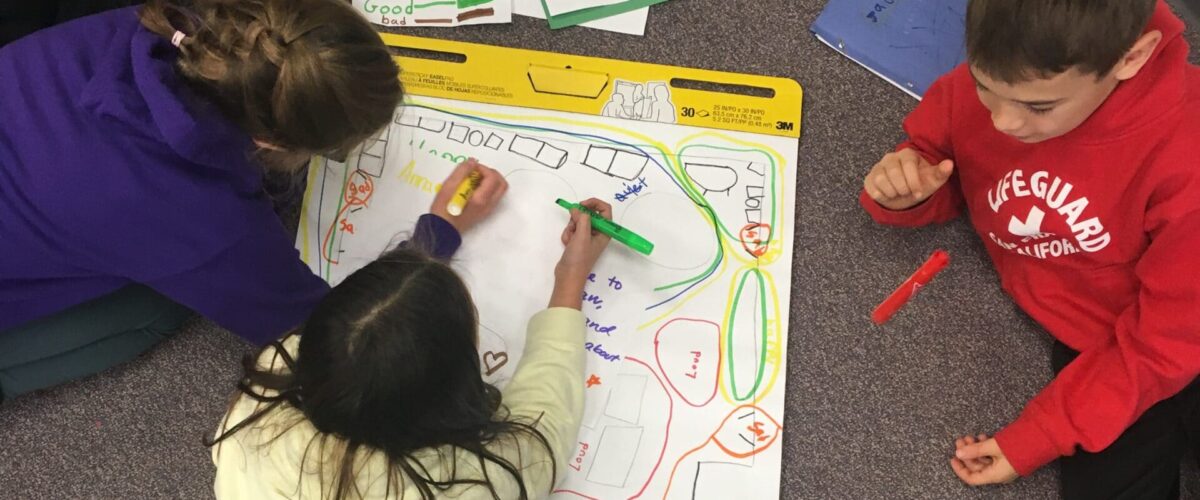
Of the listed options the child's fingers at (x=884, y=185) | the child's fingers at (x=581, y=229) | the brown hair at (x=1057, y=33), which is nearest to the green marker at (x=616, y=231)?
the child's fingers at (x=581, y=229)

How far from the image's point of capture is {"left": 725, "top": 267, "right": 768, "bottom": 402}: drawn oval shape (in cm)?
77

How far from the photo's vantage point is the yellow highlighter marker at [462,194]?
792 mm

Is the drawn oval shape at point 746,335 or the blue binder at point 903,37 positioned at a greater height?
the blue binder at point 903,37

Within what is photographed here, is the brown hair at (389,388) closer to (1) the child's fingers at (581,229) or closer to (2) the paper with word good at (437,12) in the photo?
(1) the child's fingers at (581,229)

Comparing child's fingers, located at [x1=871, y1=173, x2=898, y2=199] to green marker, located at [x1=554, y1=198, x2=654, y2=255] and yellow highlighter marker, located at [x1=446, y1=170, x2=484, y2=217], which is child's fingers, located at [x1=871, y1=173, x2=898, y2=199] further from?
yellow highlighter marker, located at [x1=446, y1=170, x2=484, y2=217]

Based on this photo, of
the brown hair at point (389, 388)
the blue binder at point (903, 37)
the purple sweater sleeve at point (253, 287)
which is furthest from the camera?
the blue binder at point (903, 37)

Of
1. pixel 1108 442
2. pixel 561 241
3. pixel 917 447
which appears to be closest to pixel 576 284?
pixel 561 241

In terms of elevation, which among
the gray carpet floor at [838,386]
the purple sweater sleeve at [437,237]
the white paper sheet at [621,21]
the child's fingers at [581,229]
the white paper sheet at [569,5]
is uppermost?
the white paper sheet at [569,5]

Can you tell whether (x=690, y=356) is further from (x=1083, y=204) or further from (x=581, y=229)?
(x=1083, y=204)

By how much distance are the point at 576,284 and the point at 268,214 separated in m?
0.27

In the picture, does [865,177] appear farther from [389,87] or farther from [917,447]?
[389,87]

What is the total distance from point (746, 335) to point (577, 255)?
0.17m

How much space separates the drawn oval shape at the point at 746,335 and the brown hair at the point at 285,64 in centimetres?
37

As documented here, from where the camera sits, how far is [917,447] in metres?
0.80
